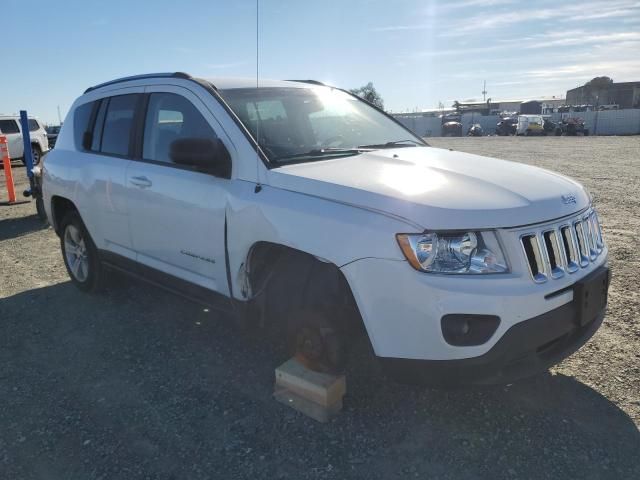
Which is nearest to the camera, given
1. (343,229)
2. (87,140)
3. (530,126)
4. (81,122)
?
(343,229)

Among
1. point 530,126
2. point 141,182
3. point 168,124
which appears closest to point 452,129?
point 530,126

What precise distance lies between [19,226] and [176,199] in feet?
22.0

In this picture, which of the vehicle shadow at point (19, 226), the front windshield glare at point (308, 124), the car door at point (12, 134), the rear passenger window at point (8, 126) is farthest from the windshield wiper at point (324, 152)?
the rear passenger window at point (8, 126)

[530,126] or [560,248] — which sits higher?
[530,126]

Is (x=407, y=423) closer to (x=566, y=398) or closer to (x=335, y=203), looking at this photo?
(x=566, y=398)

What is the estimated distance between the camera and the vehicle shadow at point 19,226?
8372 millimetres

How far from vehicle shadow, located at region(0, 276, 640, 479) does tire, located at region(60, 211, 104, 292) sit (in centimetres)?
105

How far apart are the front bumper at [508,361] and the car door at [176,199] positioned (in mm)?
1375

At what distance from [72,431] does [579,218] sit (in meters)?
3.08

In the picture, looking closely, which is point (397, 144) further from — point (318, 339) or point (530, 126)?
point (530, 126)

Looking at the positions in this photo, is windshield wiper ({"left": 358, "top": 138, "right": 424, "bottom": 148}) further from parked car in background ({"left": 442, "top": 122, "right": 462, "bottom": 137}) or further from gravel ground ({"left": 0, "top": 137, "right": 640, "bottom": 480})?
parked car in background ({"left": 442, "top": 122, "right": 462, "bottom": 137})

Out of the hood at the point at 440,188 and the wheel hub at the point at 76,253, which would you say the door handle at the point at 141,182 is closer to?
the hood at the point at 440,188

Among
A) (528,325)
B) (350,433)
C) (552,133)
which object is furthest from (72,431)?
(552,133)

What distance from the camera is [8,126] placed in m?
19.2
